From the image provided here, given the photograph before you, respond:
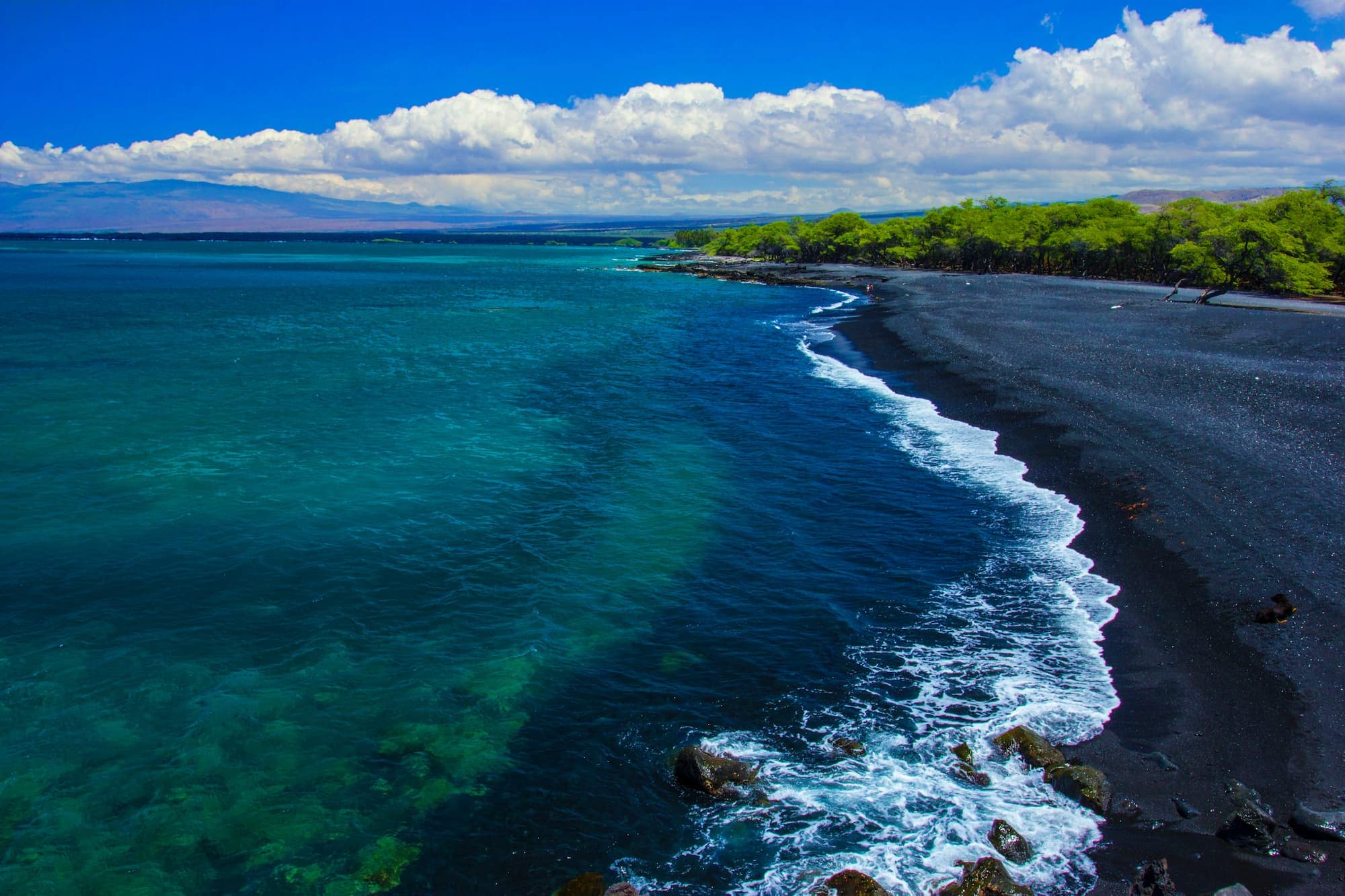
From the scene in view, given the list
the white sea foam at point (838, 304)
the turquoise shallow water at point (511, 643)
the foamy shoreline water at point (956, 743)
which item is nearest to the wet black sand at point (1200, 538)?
the foamy shoreline water at point (956, 743)

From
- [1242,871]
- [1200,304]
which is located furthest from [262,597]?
[1200,304]

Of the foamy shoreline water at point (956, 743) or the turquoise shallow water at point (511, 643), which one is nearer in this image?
the foamy shoreline water at point (956, 743)

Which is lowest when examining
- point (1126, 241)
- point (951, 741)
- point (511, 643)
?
point (951, 741)

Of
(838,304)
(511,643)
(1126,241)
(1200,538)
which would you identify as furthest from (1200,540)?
(1126,241)

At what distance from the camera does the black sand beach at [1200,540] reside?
467 inches

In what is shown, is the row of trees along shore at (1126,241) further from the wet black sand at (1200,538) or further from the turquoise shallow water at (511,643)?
the turquoise shallow water at (511,643)

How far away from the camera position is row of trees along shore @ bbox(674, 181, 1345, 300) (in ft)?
246

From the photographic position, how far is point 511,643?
17250 millimetres

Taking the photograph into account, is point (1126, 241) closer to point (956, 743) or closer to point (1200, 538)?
point (1200, 538)

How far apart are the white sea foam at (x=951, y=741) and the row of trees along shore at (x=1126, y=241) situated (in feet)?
216

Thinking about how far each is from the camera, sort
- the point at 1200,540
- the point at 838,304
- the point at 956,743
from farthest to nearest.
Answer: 1. the point at 838,304
2. the point at 1200,540
3. the point at 956,743

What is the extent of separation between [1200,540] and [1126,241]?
304 feet

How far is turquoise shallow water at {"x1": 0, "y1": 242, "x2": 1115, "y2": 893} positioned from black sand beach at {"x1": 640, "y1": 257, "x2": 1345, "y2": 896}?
1.21 m

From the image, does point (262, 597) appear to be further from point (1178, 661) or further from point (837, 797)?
point (1178, 661)
